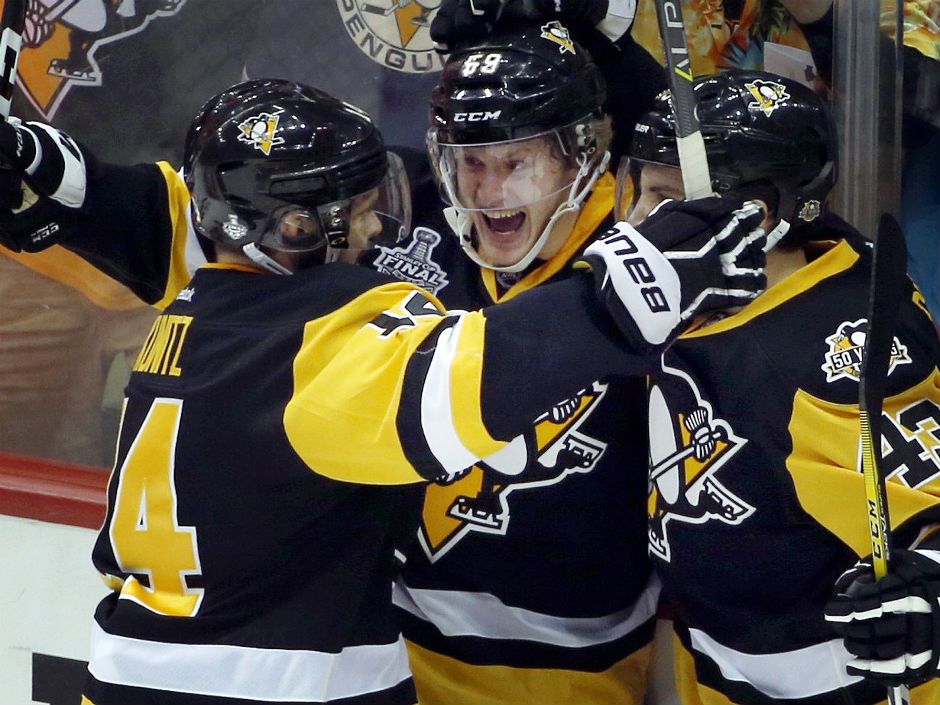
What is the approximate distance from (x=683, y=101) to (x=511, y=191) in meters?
0.53

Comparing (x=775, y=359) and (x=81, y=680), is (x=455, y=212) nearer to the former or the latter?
(x=775, y=359)

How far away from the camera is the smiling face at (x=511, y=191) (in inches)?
71.8

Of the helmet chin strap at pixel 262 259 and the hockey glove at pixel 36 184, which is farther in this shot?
the hockey glove at pixel 36 184

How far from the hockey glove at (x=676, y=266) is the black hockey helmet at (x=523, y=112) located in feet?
1.58

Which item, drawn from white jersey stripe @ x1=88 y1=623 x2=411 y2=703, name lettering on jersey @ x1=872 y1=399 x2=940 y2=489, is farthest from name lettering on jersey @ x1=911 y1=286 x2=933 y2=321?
white jersey stripe @ x1=88 y1=623 x2=411 y2=703

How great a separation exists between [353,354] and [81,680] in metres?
1.32

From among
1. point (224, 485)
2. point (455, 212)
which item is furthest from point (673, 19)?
point (224, 485)

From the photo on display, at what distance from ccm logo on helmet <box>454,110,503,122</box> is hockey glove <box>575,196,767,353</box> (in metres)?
0.49

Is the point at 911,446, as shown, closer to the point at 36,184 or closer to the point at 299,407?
the point at 299,407

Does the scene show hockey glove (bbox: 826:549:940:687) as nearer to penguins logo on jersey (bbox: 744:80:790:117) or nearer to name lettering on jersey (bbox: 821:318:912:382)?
name lettering on jersey (bbox: 821:318:912:382)

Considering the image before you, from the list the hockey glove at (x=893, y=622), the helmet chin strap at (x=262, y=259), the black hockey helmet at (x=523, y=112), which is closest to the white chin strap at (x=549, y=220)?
the black hockey helmet at (x=523, y=112)

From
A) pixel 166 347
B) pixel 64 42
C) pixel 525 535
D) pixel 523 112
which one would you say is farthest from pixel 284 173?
pixel 64 42

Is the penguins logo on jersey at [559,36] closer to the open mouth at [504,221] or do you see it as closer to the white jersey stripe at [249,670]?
the open mouth at [504,221]

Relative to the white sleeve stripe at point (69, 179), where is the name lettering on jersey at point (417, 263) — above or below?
below
